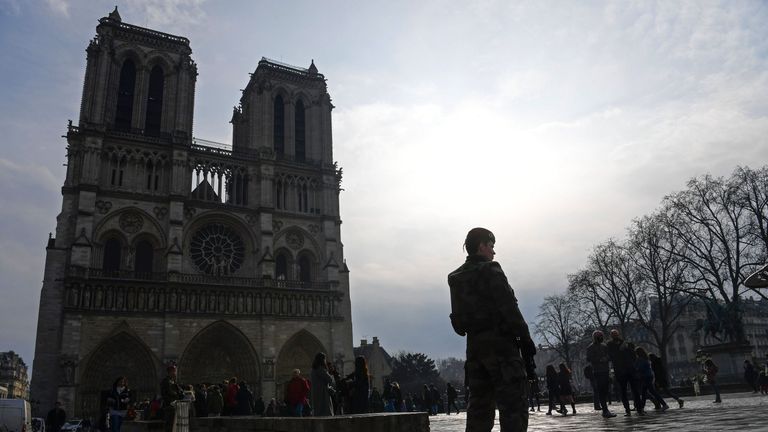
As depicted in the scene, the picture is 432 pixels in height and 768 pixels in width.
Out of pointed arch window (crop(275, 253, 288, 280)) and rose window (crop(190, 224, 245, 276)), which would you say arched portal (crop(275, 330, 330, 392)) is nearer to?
pointed arch window (crop(275, 253, 288, 280))

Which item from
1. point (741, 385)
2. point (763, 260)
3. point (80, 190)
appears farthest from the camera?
point (80, 190)

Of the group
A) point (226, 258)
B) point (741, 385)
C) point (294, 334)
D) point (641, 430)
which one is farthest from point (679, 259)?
point (641, 430)

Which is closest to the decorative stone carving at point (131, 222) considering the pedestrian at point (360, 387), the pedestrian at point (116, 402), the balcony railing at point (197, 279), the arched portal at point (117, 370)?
the balcony railing at point (197, 279)

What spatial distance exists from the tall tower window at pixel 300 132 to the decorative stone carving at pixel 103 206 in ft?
43.4

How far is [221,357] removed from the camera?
32844mm

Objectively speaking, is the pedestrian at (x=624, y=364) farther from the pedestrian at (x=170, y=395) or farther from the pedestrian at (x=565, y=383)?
the pedestrian at (x=170, y=395)

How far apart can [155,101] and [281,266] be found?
45.5 feet

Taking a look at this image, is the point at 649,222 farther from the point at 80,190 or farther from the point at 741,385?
the point at 80,190

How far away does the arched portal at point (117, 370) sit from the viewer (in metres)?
28.5

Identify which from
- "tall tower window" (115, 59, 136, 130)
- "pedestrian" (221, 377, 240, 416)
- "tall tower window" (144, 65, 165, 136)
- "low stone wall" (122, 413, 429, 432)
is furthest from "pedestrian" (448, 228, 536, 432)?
"tall tower window" (144, 65, 165, 136)

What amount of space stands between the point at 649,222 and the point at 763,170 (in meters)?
6.92

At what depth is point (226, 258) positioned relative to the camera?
35.3 meters

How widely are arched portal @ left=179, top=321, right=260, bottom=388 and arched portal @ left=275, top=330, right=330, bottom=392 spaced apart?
2071 millimetres

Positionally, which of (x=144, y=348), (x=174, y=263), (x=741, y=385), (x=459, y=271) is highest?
(x=174, y=263)
